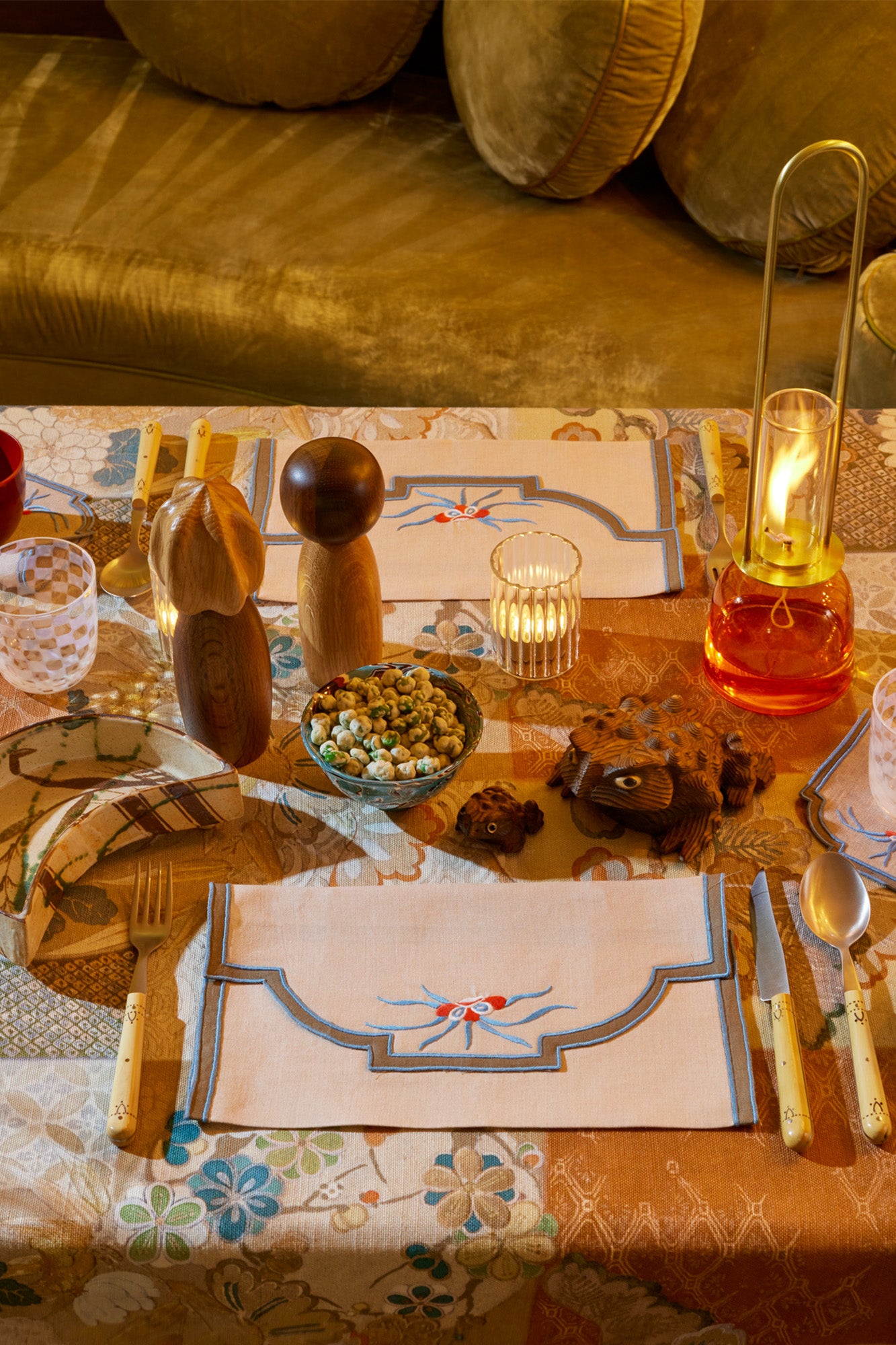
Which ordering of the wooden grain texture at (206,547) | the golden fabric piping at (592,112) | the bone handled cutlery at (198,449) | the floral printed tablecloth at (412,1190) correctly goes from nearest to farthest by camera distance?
1. the floral printed tablecloth at (412,1190)
2. the wooden grain texture at (206,547)
3. the bone handled cutlery at (198,449)
4. the golden fabric piping at (592,112)

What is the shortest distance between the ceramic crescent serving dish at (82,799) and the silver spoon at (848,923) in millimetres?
404

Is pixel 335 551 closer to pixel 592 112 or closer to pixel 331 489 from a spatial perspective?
pixel 331 489

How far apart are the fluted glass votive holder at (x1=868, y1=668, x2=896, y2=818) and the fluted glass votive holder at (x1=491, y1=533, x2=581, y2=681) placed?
0.80 feet

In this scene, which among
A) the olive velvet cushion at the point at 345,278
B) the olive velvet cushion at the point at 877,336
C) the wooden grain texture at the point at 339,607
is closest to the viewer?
the wooden grain texture at the point at 339,607

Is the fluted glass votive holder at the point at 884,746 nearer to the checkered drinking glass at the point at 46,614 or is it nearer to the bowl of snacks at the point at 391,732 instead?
the bowl of snacks at the point at 391,732

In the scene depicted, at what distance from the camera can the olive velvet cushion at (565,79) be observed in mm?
1801

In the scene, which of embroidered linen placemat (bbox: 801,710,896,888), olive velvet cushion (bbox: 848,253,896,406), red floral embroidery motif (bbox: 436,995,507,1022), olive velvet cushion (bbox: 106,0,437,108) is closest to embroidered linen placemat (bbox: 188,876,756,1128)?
red floral embroidery motif (bbox: 436,995,507,1022)

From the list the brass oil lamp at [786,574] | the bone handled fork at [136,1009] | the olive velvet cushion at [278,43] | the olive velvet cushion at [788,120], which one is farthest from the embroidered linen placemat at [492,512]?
the olive velvet cushion at [278,43]

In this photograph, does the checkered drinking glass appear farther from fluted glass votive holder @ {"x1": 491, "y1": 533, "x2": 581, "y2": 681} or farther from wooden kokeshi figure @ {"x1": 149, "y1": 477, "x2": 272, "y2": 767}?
fluted glass votive holder @ {"x1": 491, "y1": 533, "x2": 581, "y2": 681}

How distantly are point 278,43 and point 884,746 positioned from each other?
6.01 ft

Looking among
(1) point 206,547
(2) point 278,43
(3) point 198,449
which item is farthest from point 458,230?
(1) point 206,547

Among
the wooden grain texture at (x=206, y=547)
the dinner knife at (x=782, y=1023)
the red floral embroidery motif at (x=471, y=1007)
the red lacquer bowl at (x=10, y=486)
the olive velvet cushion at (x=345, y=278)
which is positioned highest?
the wooden grain texture at (x=206, y=547)

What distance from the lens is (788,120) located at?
185 centimetres

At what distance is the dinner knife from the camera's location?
28.0 inches
